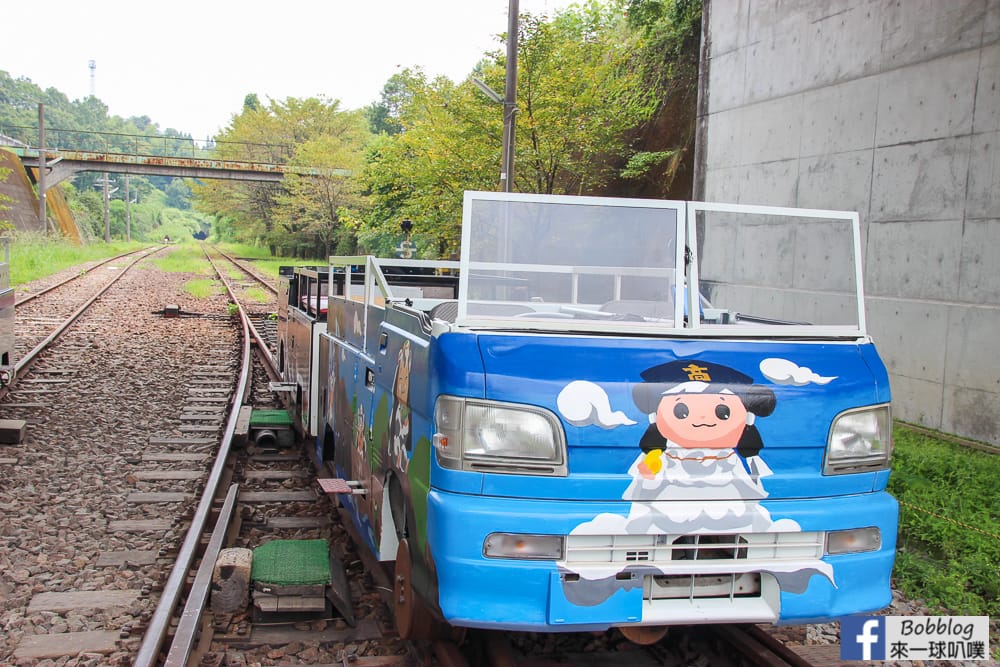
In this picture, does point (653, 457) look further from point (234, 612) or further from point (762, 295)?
point (762, 295)

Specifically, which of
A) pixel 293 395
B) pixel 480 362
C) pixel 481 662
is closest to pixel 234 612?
pixel 481 662

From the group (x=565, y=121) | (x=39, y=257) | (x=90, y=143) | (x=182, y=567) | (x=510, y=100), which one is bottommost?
(x=182, y=567)

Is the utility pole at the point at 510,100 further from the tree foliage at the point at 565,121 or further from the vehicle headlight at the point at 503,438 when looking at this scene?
the vehicle headlight at the point at 503,438

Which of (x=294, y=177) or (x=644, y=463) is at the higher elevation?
(x=294, y=177)

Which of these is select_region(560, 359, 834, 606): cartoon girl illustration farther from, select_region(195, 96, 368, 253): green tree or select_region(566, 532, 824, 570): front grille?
select_region(195, 96, 368, 253): green tree

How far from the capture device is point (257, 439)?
855cm

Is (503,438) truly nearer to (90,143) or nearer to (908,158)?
(908,158)

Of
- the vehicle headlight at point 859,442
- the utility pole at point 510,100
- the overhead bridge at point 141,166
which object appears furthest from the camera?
the overhead bridge at point 141,166

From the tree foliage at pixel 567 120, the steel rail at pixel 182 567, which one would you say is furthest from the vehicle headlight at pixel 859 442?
the tree foliage at pixel 567 120

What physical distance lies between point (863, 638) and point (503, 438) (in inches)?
71.6

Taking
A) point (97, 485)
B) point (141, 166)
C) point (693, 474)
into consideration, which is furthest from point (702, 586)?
point (141, 166)

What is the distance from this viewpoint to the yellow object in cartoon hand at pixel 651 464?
3.23m

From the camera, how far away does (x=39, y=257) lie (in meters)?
34.9

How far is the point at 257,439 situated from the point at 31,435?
227 centimetres
